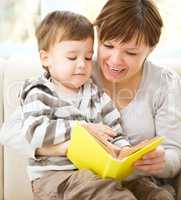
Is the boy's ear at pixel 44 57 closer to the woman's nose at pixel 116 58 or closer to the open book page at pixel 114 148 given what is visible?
the woman's nose at pixel 116 58

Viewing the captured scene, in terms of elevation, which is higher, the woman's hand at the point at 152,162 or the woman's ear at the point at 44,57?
the woman's ear at the point at 44,57

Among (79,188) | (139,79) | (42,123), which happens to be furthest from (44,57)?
(79,188)

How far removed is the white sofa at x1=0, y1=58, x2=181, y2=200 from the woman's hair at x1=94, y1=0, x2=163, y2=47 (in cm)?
34

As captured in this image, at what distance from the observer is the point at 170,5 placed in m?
2.29

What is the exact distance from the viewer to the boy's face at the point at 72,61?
154cm

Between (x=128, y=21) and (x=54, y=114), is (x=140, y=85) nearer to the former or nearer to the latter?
(x=128, y=21)

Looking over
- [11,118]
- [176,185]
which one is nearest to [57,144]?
[11,118]

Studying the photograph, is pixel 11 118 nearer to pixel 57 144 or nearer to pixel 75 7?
pixel 57 144

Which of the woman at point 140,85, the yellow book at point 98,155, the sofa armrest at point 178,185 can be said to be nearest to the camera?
the yellow book at point 98,155

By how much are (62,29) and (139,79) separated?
0.36 metres

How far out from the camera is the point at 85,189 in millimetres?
1381

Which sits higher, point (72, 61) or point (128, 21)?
point (128, 21)

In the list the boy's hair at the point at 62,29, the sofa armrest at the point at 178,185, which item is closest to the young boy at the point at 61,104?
the boy's hair at the point at 62,29

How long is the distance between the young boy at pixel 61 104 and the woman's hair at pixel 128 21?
0.06 metres
